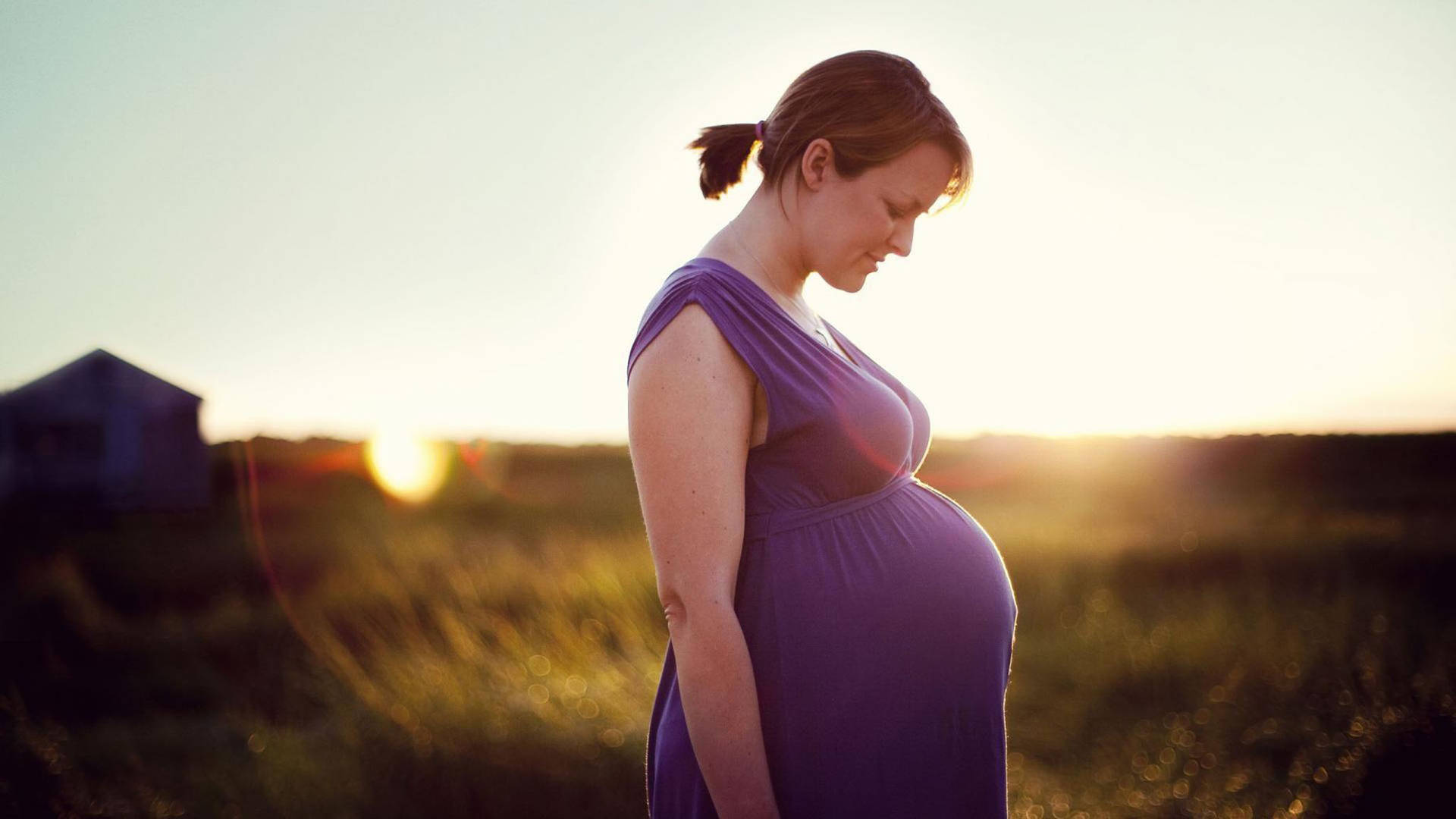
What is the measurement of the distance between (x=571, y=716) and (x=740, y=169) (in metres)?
2.96

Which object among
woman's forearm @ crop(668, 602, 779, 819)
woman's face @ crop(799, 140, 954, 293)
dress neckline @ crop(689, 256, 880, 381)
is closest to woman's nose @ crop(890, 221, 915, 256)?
woman's face @ crop(799, 140, 954, 293)

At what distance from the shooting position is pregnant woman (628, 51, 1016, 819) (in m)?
1.21

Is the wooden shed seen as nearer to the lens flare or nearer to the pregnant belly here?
the lens flare

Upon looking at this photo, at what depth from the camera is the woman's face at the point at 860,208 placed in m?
1.44

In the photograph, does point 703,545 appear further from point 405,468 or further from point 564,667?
point 405,468

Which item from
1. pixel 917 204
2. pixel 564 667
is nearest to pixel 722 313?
pixel 917 204

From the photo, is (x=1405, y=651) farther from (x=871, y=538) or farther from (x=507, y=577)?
(x=507, y=577)

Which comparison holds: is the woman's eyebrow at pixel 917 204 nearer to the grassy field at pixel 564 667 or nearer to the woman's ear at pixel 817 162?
the woman's ear at pixel 817 162

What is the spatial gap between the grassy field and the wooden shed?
8.77 ft

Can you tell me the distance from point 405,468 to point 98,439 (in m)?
6.49

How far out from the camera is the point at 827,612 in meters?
1.33

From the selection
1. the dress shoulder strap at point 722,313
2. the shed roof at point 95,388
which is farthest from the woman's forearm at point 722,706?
the shed roof at point 95,388

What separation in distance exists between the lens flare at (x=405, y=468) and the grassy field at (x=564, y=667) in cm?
674

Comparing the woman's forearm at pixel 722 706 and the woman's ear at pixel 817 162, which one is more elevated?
the woman's ear at pixel 817 162
